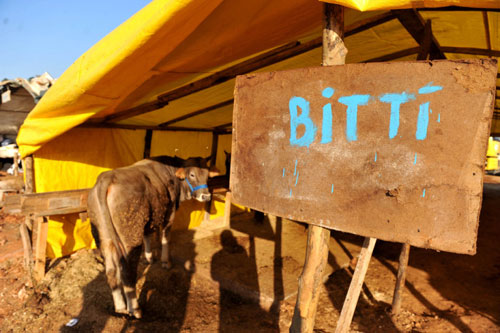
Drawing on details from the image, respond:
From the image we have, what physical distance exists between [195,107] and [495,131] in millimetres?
12487

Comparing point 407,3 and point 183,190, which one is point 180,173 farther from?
point 407,3

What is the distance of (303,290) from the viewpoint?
83.0 inches

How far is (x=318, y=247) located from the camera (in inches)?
80.4

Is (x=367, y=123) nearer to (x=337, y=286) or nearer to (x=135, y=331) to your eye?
(x=135, y=331)

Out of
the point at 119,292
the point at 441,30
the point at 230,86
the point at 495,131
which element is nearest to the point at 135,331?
the point at 119,292

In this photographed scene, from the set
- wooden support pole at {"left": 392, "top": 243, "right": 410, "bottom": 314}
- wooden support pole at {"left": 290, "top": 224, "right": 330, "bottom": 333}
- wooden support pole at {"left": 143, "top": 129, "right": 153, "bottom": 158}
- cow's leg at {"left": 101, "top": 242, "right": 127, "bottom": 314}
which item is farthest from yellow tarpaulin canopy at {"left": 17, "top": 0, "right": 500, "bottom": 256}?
wooden support pole at {"left": 392, "top": 243, "right": 410, "bottom": 314}

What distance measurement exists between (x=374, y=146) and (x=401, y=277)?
3405 mm

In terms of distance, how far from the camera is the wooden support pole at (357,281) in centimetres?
251

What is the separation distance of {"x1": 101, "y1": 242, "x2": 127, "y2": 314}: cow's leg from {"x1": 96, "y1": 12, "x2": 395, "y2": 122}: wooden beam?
2.08 metres

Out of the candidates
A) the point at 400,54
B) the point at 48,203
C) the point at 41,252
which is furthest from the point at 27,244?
the point at 400,54

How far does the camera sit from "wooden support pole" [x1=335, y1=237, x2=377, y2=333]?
251 cm

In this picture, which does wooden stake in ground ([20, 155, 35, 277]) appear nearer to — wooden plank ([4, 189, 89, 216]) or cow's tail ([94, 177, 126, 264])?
wooden plank ([4, 189, 89, 216])

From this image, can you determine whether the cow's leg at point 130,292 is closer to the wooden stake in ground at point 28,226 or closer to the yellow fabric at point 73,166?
the yellow fabric at point 73,166

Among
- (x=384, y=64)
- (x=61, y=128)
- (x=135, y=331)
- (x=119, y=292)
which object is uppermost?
(x=384, y=64)
